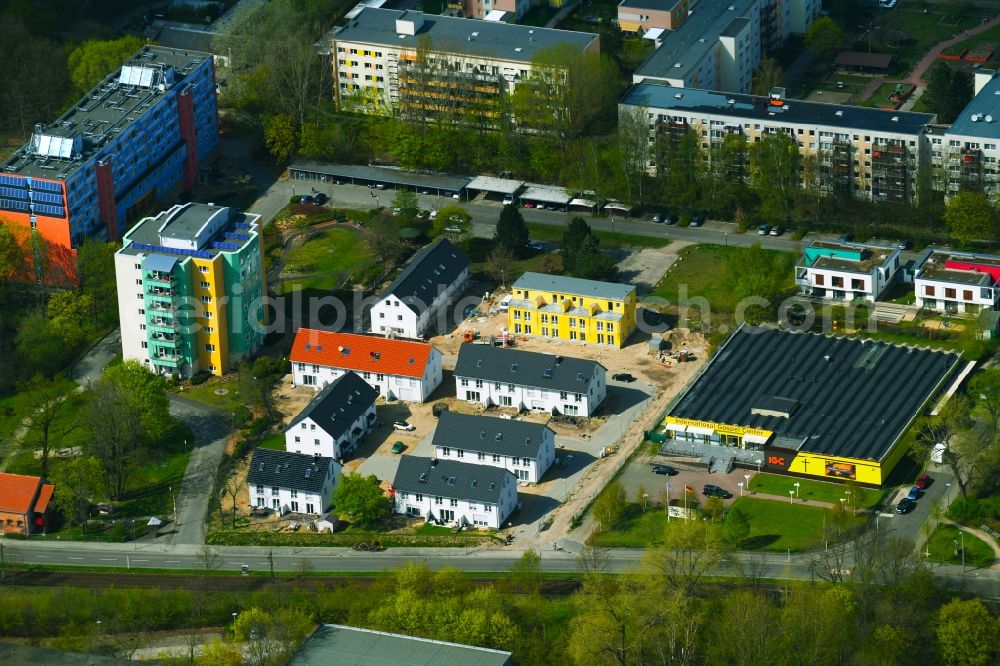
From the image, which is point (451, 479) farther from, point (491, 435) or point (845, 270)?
point (845, 270)

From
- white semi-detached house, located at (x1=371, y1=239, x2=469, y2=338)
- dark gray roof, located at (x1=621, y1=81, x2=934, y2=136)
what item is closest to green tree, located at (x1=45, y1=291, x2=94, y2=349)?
white semi-detached house, located at (x1=371, y1=239, x2=469, y2=338)

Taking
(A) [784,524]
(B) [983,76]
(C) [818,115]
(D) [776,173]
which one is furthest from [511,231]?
(A) [784,524]

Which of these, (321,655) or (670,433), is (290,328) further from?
(321,655)

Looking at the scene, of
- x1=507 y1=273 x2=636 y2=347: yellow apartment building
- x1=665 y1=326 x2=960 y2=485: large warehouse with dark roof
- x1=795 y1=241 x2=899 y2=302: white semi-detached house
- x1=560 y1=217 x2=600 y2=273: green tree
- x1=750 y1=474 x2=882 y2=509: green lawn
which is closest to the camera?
x1=750 y1=474 x2=882 y2=509: green lawn

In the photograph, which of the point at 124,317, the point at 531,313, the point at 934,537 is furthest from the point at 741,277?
the point at 124,317

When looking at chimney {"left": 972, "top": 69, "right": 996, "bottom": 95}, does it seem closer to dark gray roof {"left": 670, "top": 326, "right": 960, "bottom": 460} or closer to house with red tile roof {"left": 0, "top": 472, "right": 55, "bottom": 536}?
dark gray roof {"left": 670, "top": 326, "right": 960, "bottom": 460}

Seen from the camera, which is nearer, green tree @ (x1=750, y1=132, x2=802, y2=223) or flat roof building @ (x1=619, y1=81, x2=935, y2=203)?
flat roof building @ (x1=619, y1=81, x2=935, y2=203)

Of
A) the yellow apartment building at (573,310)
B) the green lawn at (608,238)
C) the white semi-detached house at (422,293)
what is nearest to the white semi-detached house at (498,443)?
the yellow apartment building at (573,310)
